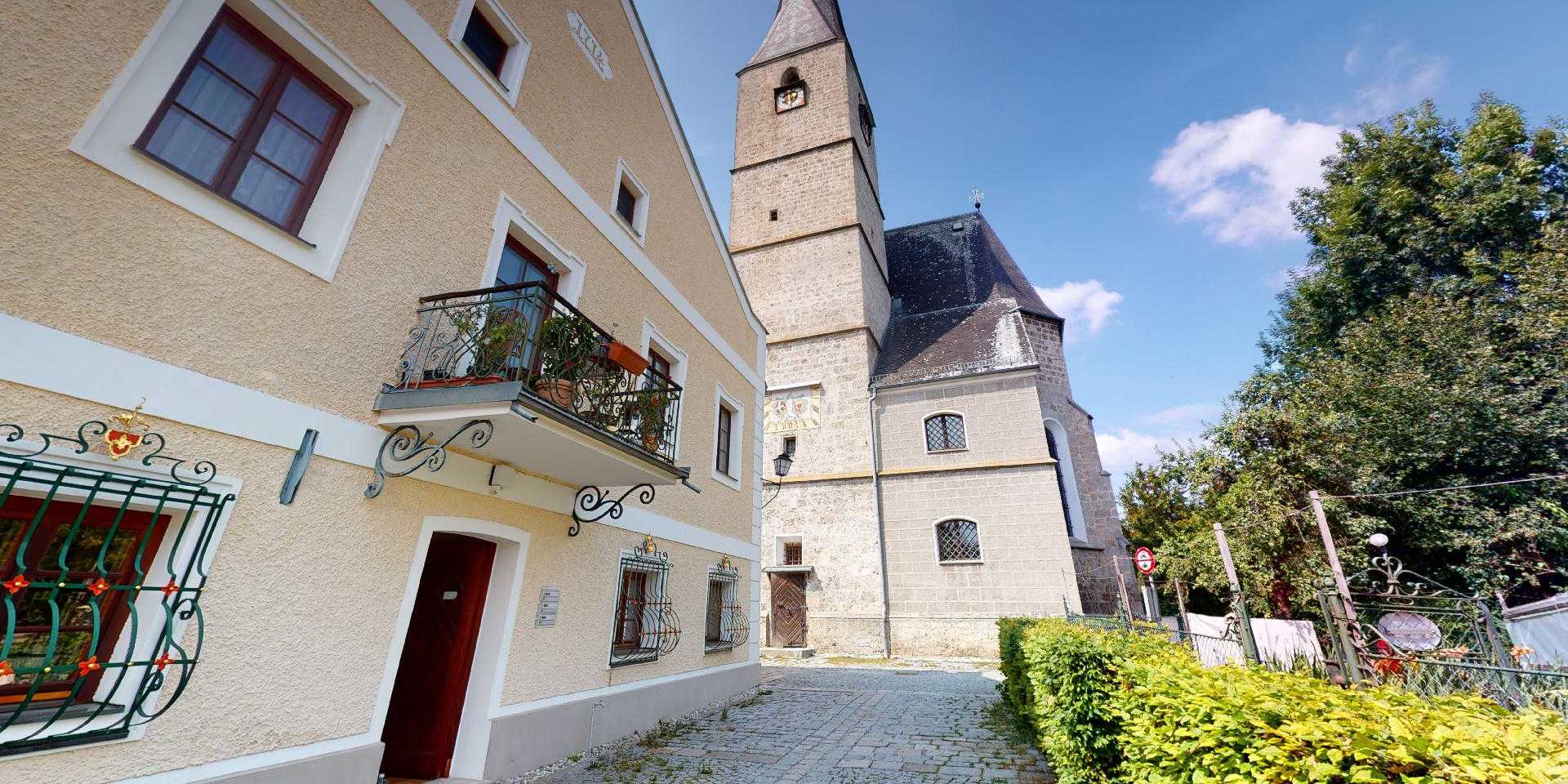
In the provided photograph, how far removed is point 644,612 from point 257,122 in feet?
20.1

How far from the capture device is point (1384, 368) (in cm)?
1487

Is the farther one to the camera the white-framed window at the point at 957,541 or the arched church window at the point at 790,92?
the arched church window at the point at 790,92

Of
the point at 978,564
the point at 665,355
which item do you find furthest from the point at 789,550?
the point at 665,355

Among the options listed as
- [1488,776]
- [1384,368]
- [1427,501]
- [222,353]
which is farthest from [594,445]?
[1384,368]

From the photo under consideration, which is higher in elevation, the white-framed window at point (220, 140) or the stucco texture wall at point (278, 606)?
the white-framed window at point (220, 140)

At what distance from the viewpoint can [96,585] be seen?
2734 millimetres

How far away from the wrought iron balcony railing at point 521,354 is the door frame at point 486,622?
1.28m

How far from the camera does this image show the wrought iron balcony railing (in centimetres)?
437

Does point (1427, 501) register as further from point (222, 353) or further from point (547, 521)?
point (222, 353)

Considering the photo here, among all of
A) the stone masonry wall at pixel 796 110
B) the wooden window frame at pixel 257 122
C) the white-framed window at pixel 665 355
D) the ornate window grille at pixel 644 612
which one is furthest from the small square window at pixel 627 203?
the stone masonry wall at pixel 796 110

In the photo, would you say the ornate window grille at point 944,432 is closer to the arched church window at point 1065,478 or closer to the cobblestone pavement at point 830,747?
the arched church window at point 1065,478

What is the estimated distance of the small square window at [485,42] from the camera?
19.7ft

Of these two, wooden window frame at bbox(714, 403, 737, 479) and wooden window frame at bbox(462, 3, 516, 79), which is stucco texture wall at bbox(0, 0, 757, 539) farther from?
wooden window frame at bbox(714, 403, 737, 479)

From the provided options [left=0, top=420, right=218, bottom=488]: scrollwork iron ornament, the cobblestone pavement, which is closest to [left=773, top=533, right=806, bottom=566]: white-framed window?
the cobblestone pavement
